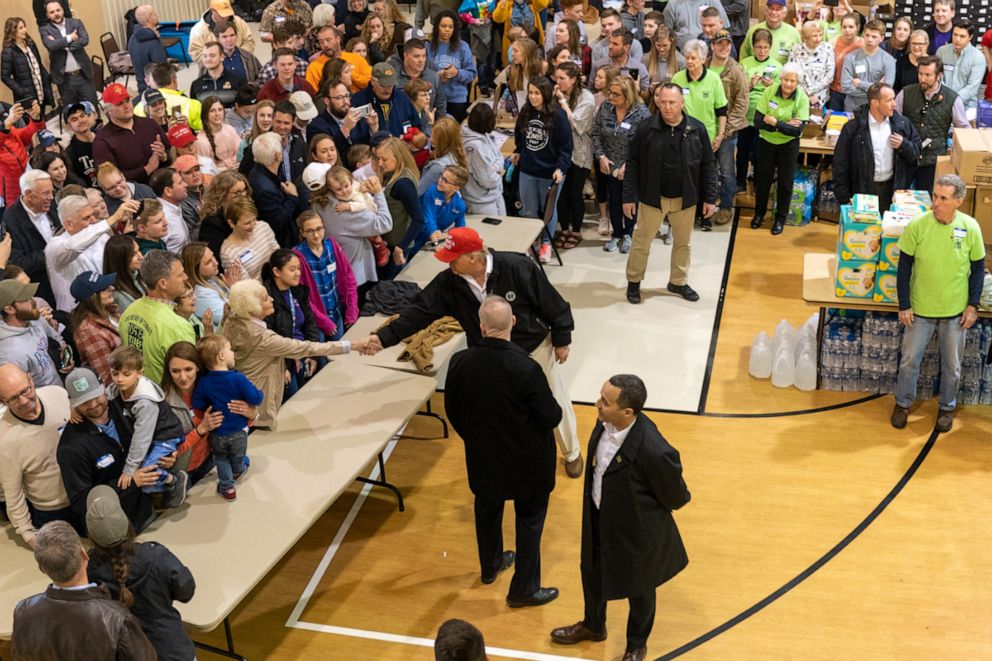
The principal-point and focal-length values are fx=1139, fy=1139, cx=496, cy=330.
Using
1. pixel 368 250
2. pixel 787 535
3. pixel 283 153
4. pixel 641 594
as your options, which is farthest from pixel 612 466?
pixel 283 153

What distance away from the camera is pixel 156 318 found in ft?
18.4

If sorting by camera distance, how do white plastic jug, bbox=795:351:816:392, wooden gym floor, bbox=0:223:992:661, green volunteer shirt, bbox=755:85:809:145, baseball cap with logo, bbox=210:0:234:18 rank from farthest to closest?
1. baseball cap with logo, bbox=210:0:234:18
2. green volunteer shirt, bbox=755:85:809:145
3. white plastic jug, bbox=795:351:816:392
4. wooden gym floor, bbox=0:223:992:661

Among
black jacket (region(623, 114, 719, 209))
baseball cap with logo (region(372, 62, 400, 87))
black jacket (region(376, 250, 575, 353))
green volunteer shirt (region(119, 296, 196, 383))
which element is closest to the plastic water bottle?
black jacket (region(623, 114, 719, 209))

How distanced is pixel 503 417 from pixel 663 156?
3725mm

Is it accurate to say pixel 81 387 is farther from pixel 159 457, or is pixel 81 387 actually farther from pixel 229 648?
pixel 229 648

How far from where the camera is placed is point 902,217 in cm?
720

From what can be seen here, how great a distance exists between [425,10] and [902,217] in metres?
7.11

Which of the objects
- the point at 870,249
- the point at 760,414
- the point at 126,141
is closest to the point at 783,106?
the point at 870,249

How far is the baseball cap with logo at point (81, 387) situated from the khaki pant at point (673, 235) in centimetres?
486

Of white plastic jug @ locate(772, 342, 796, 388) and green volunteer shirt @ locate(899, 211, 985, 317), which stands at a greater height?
green volunteer shirt @ locate(899, 211, 985, 317)

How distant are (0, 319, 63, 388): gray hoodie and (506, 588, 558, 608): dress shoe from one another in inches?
99.7

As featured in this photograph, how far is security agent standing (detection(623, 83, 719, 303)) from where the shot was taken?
8.16 meters

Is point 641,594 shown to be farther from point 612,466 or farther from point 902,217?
point 902,217

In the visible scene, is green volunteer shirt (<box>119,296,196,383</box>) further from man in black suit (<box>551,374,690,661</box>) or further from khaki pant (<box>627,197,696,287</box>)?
khaki pant (<box>627,197,696,287</box>)
